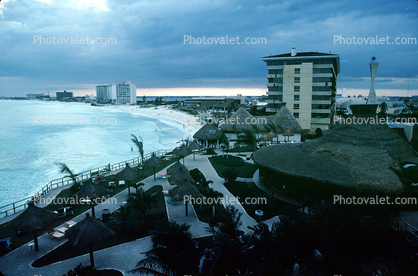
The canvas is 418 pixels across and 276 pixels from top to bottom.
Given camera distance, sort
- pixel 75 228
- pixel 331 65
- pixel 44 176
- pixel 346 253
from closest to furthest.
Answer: pixel 346 253
pixel 75 228
pixel 44 176
pixel 331 65

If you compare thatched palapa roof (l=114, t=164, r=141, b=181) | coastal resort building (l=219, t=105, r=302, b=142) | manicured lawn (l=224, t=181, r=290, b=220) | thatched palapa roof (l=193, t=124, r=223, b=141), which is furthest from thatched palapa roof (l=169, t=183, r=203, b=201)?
coastal resort building (l=219, t=105, r=302, b=142)

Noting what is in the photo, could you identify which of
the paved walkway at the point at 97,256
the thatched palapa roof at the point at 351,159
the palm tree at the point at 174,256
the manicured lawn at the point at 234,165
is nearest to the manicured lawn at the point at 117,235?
the paved walkway at the point at 97,256

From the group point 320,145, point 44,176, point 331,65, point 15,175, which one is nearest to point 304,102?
point 331,65

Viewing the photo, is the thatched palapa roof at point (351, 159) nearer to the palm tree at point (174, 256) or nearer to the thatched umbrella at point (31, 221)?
the palm tree at point (174, 256)

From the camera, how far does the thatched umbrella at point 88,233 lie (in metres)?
9.86

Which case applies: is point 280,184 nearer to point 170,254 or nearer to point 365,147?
point 365,147

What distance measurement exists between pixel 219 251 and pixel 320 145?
11695 millimetres

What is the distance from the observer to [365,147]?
588 inches

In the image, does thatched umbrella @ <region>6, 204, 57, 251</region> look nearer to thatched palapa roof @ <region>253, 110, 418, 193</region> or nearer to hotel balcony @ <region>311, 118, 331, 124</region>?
thatched palapa roof @ <region>253, 110, 418, 193</region>

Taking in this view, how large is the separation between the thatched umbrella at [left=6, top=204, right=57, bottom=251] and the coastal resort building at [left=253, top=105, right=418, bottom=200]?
1227 cm

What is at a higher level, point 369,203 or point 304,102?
point 304,102

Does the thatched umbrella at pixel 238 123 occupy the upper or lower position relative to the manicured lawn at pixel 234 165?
upper

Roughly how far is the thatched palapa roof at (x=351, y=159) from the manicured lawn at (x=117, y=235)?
7572 millimetres

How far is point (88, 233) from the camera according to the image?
1002cm
